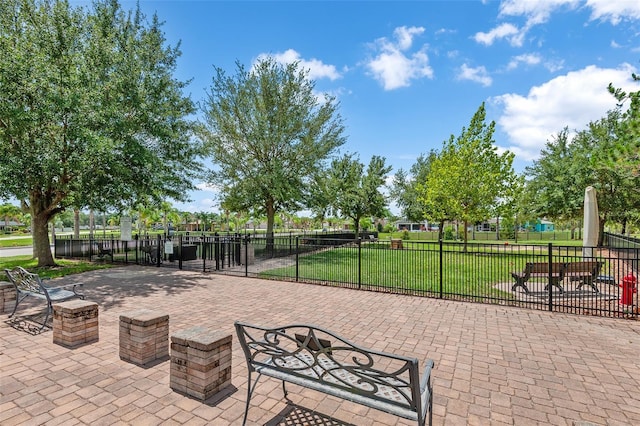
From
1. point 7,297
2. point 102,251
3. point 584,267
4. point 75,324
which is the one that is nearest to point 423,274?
point 584,267

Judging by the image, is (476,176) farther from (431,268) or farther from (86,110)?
(86,110)

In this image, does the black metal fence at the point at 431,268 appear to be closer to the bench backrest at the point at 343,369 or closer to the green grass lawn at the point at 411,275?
the green grass lawn at the point at 411,275

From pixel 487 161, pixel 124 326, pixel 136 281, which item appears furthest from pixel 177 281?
pixel 487 161

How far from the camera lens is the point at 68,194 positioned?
1243 cm

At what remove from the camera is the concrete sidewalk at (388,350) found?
302 centimetres

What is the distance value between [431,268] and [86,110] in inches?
496

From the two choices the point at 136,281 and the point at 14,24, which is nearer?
the point at 136,281

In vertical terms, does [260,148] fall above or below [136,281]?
above

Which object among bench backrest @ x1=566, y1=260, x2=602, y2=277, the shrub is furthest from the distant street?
the shrub

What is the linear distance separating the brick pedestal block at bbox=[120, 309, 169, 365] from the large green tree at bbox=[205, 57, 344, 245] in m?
12.7

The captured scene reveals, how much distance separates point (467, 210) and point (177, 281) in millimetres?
16638

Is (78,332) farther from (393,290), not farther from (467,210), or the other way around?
(467,210)

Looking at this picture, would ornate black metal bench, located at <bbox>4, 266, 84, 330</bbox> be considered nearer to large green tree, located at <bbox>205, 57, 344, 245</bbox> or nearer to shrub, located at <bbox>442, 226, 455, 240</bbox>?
large green tree, located at <bbox>205, 57, 344, 245</bbox>

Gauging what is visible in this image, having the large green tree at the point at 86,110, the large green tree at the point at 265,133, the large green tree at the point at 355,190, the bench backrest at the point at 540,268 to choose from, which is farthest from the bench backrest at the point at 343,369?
the large green tree at the point at 355,190
